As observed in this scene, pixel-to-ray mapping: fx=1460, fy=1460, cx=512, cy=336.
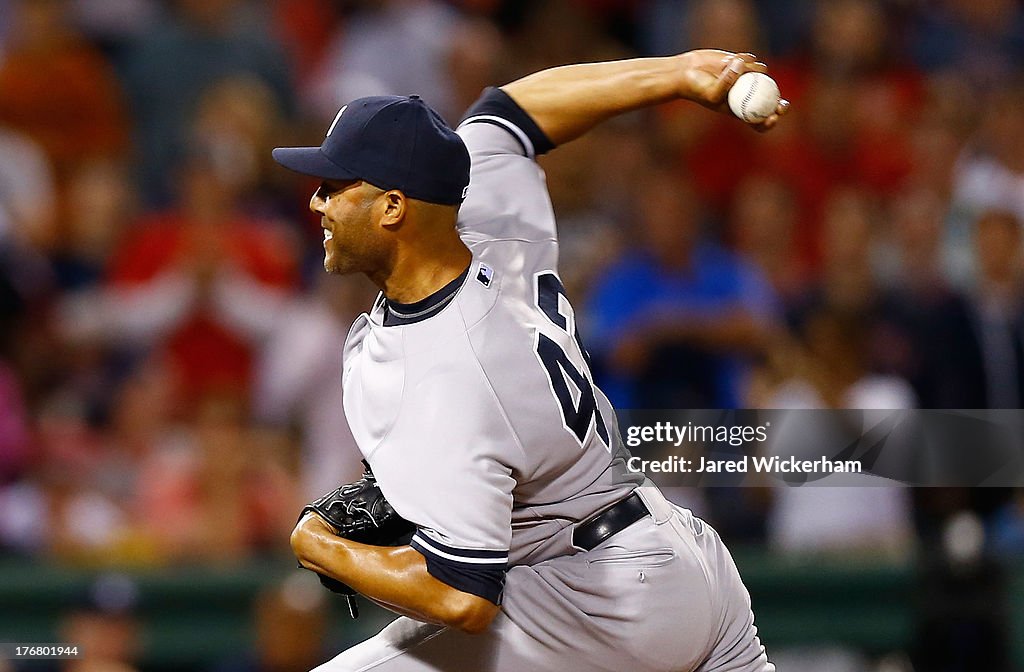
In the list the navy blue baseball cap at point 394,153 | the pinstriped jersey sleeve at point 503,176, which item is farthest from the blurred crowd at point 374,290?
the navy blue baseball cap at point 394,153

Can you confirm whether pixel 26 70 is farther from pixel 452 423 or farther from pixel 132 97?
pixel 452 423

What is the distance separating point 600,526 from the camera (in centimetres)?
265

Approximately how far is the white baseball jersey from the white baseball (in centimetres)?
49

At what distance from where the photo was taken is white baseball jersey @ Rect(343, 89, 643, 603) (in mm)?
2381

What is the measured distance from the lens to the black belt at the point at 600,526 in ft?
8.70

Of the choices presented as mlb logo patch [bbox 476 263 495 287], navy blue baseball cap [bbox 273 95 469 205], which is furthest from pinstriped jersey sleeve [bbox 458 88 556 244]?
navy blue baseball cap [bbox 273 95 469 205]

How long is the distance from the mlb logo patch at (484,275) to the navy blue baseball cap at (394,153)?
5.6 inches

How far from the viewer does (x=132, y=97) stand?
22.0 ft

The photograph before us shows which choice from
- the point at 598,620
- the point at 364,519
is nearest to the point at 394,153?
the point at 364,519

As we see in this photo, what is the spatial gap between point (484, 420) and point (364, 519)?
0.30 meters

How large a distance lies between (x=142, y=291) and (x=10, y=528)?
109cm

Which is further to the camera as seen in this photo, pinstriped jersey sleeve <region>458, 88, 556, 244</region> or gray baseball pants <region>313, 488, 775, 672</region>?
pinstriped jersey sleeve <region>458, 88, 556, 244</region>

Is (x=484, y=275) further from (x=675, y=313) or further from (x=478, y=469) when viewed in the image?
(x=675, y=313)

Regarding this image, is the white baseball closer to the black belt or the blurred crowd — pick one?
the black belt
